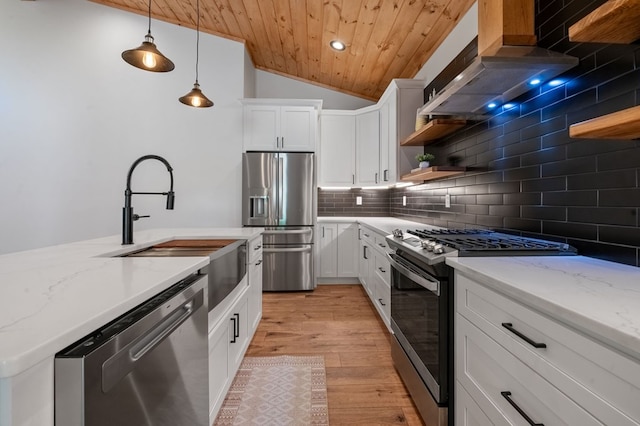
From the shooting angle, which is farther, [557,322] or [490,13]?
[490,13]

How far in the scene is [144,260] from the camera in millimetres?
1178

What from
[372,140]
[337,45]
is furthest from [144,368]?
[372,140]

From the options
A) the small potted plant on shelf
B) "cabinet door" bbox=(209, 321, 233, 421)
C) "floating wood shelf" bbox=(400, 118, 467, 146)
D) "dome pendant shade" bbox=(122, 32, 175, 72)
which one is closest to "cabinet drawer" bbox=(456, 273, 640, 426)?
"cabinet door" bbox=(209, 321, 233, 421)

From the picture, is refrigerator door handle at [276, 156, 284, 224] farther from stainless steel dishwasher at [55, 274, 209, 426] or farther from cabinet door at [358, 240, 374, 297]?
stainless steel dishwasher at [55, 274, 209, 426]

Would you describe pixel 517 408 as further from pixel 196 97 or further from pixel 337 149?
pixel 337 149

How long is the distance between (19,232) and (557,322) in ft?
17.4

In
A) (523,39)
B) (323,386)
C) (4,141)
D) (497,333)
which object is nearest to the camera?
(497,333)

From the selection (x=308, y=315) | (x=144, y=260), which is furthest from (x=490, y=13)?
(x=308, y=315)

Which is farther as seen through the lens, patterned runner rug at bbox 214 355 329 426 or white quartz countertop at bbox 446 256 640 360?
patterned runner rug at bbox 214 355 329 426

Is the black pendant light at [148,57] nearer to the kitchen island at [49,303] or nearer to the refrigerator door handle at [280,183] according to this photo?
the kitchen island at [49,303]

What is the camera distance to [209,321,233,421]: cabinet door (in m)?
1.39

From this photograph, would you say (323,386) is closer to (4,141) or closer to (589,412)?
(589,412)

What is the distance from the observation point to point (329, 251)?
13.1 feet

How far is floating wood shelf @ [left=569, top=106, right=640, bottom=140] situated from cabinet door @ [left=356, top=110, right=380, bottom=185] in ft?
9.43
